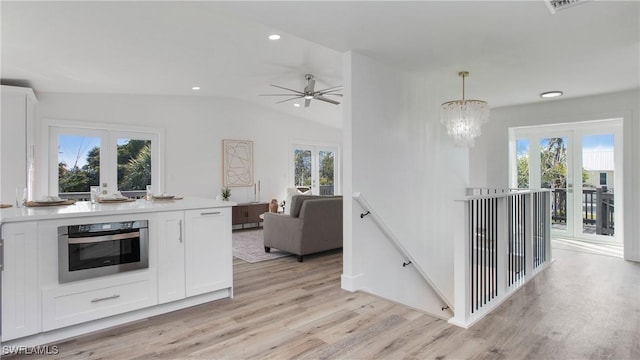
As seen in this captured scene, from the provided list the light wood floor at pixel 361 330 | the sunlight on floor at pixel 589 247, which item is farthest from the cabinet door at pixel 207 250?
the sunlight on floor at pixel 589 247

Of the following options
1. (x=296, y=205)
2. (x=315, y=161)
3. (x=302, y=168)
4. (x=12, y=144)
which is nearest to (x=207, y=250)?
(x=296, y=205)

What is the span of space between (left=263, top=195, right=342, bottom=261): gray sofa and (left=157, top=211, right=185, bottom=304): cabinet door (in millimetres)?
1931

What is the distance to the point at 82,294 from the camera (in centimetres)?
240

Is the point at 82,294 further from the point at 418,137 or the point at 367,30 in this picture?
the point at 418,137

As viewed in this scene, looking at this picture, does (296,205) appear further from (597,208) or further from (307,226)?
(597,208)

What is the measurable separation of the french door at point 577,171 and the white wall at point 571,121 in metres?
0.59

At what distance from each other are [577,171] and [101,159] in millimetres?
8514

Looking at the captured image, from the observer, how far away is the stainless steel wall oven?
7.69 ft

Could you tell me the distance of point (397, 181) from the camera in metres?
4.04

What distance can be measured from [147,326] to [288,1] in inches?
103

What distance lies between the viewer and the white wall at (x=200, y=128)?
5.93 m

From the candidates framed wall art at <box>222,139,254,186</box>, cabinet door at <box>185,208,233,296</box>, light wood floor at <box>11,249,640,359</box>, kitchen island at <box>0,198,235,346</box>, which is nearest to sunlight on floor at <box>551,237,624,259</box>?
light wood floor at <box>11,249,640,359</box>

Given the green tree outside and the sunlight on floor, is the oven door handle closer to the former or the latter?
the green tree outside

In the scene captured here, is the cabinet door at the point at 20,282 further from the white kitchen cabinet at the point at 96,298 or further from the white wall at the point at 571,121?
the white wall at the point at 571,121
